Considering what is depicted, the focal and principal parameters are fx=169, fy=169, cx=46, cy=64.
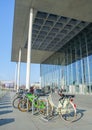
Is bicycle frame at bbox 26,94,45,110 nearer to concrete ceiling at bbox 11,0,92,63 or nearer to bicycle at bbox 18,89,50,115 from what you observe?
bicycle at bbox 18,89,50,115

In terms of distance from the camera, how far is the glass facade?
20438mm

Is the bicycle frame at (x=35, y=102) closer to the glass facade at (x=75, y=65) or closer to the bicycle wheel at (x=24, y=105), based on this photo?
the bicycle wheel at (x=24, y=105)

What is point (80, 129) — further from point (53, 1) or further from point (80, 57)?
point (80, 57)

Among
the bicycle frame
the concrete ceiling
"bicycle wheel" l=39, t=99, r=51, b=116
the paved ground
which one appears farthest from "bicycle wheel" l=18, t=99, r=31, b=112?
the concrete ceiling

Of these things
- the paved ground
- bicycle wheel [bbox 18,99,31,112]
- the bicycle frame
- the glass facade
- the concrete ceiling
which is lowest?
the paved ground

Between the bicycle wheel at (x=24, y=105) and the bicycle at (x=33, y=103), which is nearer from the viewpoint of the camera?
the bicycle at (x=33, y=103)

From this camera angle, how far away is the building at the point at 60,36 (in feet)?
46.8

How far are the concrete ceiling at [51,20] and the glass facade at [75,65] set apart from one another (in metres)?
1.38

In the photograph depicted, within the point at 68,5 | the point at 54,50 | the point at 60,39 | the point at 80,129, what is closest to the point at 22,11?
the point at 68,5

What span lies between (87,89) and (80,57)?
4.44 metres

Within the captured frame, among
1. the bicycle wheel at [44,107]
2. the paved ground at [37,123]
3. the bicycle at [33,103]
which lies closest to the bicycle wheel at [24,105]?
the bicycle at [33,103]

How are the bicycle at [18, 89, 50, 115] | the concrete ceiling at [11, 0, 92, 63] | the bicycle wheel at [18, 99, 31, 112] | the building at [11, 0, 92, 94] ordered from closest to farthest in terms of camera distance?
the bicycle at [18, 89, 50, 115], the bicycle wheel at [18, 99, 31, 112], the concrete ceiling at [11, 0, 92, 63], the building at [11, 0, 92, 94]

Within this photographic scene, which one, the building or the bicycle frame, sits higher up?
the building

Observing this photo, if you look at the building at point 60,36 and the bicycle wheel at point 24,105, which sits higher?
the building at point 60,36
